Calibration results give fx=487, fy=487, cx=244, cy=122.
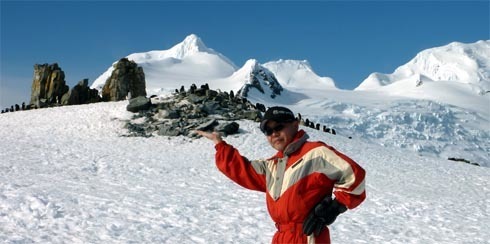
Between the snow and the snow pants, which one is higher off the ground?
the snow pants

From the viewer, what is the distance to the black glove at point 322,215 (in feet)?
12.5

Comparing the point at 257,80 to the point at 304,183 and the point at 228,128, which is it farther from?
the point at 304,183

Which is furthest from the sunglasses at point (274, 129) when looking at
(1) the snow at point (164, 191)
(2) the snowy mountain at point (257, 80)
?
(2) the snowy mountain at point (257, 80)

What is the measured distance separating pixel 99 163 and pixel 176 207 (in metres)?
7.11

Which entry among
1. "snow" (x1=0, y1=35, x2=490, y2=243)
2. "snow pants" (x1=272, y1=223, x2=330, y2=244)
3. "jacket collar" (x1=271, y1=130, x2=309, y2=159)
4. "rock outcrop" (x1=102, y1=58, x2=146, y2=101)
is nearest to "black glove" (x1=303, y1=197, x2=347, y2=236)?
"snow pants" (x1=272, y1=223, x2=330, y2=244)

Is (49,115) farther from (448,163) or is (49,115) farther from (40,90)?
(448,163)

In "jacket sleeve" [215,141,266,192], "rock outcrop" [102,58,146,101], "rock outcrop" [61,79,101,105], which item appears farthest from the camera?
"rock outcrop" [102,58,146,101]

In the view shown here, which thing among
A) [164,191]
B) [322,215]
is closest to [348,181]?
[322,215]

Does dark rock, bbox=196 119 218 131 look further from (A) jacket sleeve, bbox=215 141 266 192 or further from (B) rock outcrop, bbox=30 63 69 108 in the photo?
(B) rock outcrop, bbox=30 63 69 108

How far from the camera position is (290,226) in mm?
3994

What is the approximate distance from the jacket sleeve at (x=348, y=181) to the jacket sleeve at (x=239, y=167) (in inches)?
30.3


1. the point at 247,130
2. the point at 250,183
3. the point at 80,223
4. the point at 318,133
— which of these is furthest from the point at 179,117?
the point at 250,183

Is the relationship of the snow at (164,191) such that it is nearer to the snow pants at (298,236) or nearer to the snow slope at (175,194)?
the snow slope at (175,194)

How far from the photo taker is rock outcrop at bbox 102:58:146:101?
4303 cm
